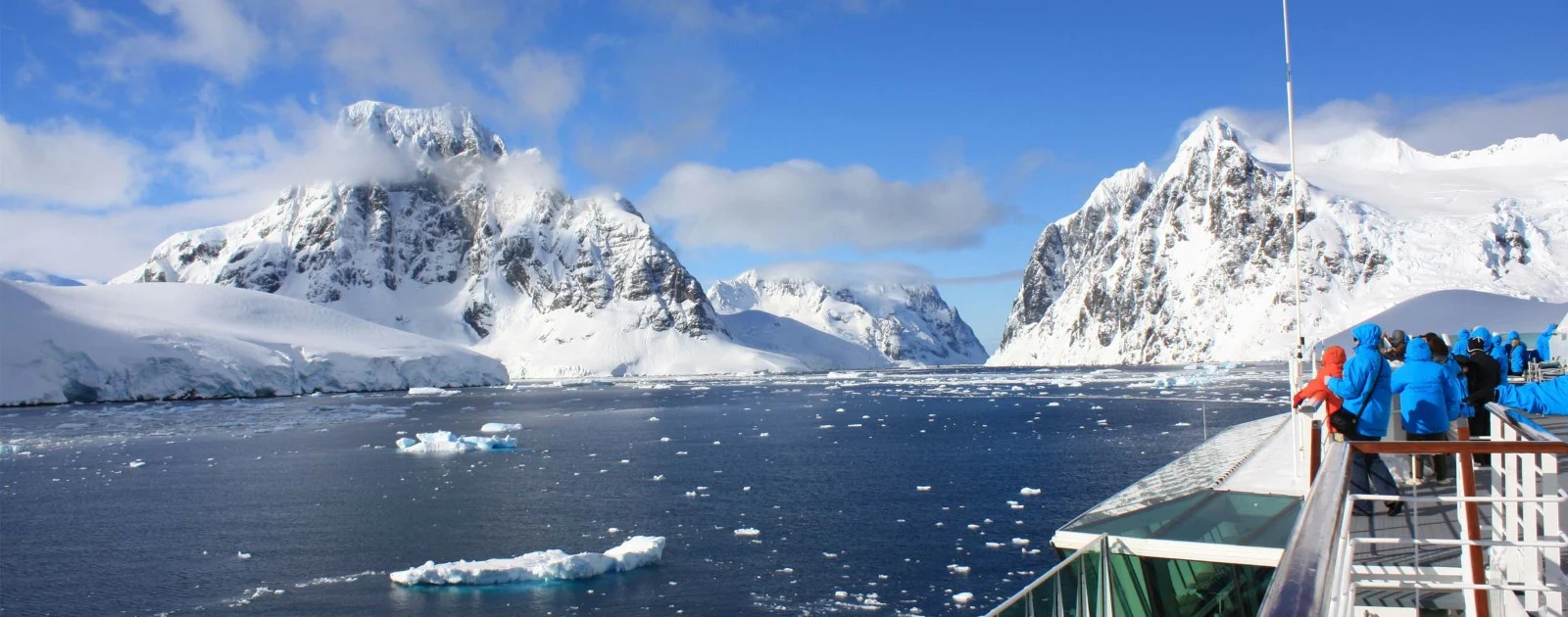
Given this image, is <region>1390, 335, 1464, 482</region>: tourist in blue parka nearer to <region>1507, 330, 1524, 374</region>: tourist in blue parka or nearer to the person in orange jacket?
the person in orange jacket

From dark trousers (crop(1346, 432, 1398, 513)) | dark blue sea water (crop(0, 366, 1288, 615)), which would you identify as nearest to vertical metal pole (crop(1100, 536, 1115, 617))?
dark trousers (crop(1346, 432, 1398, 513))

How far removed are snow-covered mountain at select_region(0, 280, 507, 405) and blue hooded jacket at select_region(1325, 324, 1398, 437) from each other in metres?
110

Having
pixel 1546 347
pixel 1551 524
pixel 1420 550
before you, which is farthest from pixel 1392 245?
pixel 1551 524

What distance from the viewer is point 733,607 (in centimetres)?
1638

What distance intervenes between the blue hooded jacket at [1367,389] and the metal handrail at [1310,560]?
16.6 feet

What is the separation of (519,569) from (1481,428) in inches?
597

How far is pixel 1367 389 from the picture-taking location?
7.98 m

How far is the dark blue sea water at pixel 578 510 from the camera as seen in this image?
1762 cm

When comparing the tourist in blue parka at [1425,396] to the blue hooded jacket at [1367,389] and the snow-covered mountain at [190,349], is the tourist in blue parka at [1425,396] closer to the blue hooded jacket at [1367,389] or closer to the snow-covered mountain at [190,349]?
the blue hooded jacket at [1367,389]

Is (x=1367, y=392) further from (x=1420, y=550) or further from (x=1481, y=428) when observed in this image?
(x=1481, y=428)

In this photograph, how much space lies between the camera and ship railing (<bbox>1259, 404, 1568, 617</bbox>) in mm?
2582

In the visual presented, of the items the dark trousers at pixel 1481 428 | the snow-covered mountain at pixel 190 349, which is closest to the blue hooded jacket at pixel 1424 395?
the dark trousers at pixel 1481 428

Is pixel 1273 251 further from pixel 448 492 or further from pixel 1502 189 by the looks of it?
pixel 448 492

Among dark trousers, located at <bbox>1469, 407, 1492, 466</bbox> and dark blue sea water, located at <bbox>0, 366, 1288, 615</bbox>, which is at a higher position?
dark trousers, located at <bbox>1469, 407, 1492, 466</bbox>
